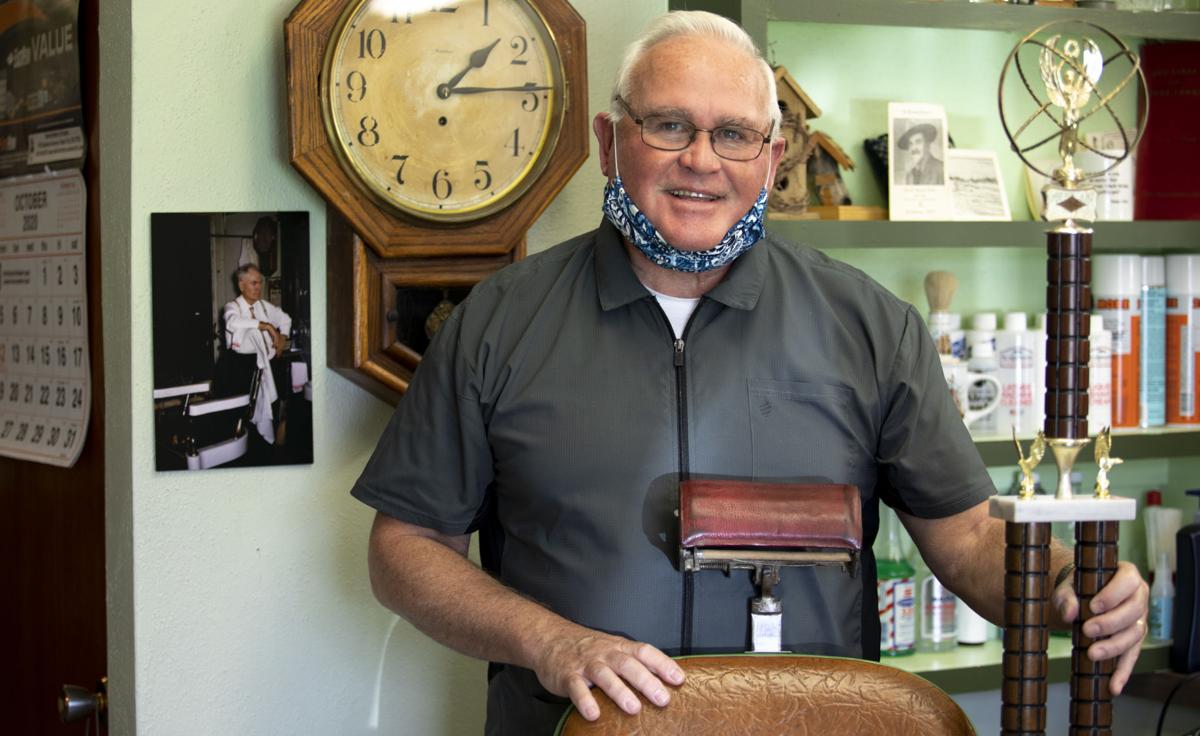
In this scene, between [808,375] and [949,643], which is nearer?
[808,375]

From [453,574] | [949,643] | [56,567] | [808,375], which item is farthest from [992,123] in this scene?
[56,567]

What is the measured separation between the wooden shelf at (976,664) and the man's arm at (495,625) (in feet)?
2.91

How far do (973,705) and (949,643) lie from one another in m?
0.20

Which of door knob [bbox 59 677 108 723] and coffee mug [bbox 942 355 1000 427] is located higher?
coffee mug [bbox 942 355 1000 427]

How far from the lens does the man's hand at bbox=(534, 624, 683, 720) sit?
1.29 meters

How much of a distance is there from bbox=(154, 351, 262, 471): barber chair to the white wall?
26 millimetres

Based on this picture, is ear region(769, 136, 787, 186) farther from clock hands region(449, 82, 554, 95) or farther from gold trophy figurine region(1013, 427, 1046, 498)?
gold trophy figurine region(1013, 427, 1046, 498)

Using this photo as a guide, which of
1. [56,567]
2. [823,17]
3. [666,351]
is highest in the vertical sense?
[823,17]

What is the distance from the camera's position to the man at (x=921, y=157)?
2336 millimetres

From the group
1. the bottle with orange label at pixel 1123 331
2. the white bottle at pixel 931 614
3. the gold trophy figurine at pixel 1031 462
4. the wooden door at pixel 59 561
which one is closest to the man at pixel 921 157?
the bottle with orange label at pixel 1123 331

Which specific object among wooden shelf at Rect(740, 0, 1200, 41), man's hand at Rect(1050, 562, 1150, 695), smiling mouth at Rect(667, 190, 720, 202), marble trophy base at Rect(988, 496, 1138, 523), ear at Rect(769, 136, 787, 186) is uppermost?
wooden shelf at Rect(740, 0, 1200, 41)

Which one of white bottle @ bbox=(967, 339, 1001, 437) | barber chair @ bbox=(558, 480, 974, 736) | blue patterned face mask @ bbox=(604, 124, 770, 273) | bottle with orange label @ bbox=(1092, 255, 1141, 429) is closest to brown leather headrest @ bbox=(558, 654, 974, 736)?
barber chair @ bbox=(558, 480, 974, 736)

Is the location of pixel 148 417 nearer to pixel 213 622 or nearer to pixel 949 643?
pixel 213 622

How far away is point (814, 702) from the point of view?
1330mm
